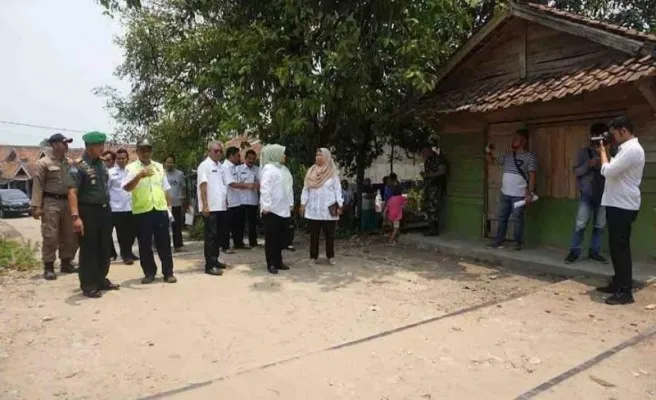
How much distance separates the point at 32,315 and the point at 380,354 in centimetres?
348

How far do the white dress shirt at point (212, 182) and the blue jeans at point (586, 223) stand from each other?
4.59m

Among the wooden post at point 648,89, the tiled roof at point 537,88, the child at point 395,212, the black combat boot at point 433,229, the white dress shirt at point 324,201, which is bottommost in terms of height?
the black combat boot at point 433,229

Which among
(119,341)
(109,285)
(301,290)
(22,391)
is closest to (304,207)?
(301,290)

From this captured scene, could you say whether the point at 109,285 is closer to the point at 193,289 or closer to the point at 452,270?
the point at 193,289

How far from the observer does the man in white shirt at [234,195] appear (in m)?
8.62

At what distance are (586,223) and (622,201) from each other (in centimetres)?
137

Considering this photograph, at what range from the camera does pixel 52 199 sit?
21.7 ft

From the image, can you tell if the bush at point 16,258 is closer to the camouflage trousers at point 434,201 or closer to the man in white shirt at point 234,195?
the man in white shirt at point 234,195

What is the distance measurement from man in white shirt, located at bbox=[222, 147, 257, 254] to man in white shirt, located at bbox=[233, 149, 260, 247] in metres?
0.02

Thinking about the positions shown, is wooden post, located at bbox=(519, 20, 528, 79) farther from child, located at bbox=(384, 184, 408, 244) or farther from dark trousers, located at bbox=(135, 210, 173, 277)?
dark trousers, located at bbox=(135, 210, 173, 277)

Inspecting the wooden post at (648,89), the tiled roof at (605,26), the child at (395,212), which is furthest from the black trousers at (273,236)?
the tiled roof at (605,26)

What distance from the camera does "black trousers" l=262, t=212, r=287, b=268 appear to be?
6.68 meters

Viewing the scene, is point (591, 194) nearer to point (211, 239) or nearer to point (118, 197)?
point (211, 239)

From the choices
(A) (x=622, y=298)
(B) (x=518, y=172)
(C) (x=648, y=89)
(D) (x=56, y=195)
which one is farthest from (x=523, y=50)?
(D) (x=56, y=195)
